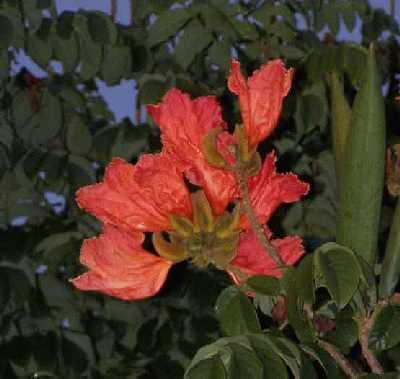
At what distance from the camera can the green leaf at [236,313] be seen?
0.70m

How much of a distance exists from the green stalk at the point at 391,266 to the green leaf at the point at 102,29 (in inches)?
43.0

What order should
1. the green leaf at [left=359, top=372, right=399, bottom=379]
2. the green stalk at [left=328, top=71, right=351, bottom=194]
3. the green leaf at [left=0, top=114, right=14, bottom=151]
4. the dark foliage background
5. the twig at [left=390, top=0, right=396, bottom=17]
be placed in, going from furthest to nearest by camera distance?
the twig at [left=390, top=0, right=396, bottom=17], the green leaf at [left=0, top=114, right=14, bottom=151], the dark foliage background, the green stalk at [left=328, top=71, right=351, bottom=194], the green leaf at [left=359, top=372, right=399, bottom=379]

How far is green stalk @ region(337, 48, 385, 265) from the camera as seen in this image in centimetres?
70

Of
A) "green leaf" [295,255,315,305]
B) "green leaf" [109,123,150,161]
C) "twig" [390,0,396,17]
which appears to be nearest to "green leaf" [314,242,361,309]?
"green leaf" [295,255,315,305]

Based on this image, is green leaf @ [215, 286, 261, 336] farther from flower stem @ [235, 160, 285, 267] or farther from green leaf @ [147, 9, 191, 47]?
green leaf @ [147, 9, 191, 47]

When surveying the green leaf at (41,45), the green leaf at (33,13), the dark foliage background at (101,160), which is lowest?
the dark foliage background at (101,160)

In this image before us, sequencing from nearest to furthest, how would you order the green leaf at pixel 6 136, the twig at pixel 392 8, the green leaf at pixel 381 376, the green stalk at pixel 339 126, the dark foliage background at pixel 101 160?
the green leaf at pixel 381 376, the green stalk at pixel 339 126, the dark foliage background at pixel 101 160, the green leaf at pixel 6 136, the twig at pixel 392 8

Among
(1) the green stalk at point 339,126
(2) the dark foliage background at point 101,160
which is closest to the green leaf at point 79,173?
(2) the dark foliage background at point 101,160

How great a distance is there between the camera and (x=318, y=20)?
2.07 metres

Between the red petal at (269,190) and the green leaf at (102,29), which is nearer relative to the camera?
the red petal at (269,190)

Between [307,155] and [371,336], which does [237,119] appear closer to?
[307,155]

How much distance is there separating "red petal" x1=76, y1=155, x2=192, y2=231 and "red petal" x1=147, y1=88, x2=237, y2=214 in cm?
1

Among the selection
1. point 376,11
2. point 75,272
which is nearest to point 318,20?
point 376,11

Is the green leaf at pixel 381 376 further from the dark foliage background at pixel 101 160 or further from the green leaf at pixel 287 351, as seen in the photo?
the dark foliage background at pixel 101 160
